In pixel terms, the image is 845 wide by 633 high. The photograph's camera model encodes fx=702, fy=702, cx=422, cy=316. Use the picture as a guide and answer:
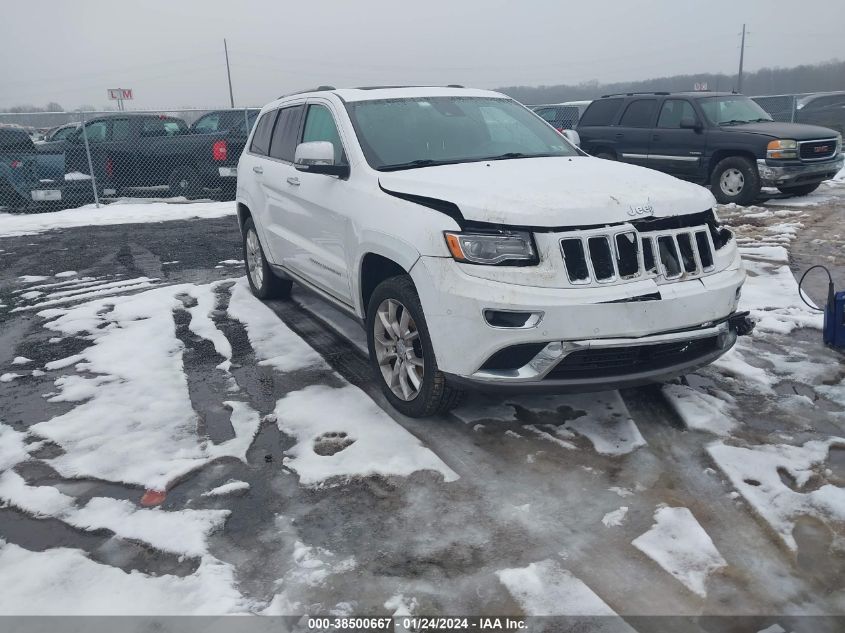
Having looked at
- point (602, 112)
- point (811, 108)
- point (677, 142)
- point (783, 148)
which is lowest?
point (783, 148)

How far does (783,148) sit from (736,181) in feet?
2.94

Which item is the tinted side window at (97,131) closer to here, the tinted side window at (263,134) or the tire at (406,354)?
the tinted side window at (263,134)

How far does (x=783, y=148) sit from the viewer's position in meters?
11.1

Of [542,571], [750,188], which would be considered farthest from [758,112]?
[542,571]

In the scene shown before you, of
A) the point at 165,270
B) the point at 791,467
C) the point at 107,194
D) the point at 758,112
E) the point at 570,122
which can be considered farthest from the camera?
the point at 570,122

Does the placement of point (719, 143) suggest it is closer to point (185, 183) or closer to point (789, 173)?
point (789, 173)

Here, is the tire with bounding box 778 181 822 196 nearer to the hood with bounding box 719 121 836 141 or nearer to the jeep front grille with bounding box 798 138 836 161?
the jeep front grille with bounding box 798 138 836 161

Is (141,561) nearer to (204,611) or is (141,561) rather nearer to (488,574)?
(204,611)

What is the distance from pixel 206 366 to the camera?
16.7 feet

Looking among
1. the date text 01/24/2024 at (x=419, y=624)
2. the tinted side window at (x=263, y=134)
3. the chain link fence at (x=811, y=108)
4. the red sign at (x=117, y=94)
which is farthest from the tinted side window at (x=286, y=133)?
the red sign at (x=117, y=94)

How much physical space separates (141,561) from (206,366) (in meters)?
2.36

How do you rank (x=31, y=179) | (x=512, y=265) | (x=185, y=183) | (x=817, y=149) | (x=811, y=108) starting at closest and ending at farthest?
(x=512, y=265) < (x=817, y=149) < (x=31, y=179) < (x=185, y=183) < (x=811, y=108)

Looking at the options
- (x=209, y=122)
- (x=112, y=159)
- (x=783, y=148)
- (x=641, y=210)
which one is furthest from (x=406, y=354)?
(x=209, y=122)

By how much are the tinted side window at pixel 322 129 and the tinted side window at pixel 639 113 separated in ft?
29.8
